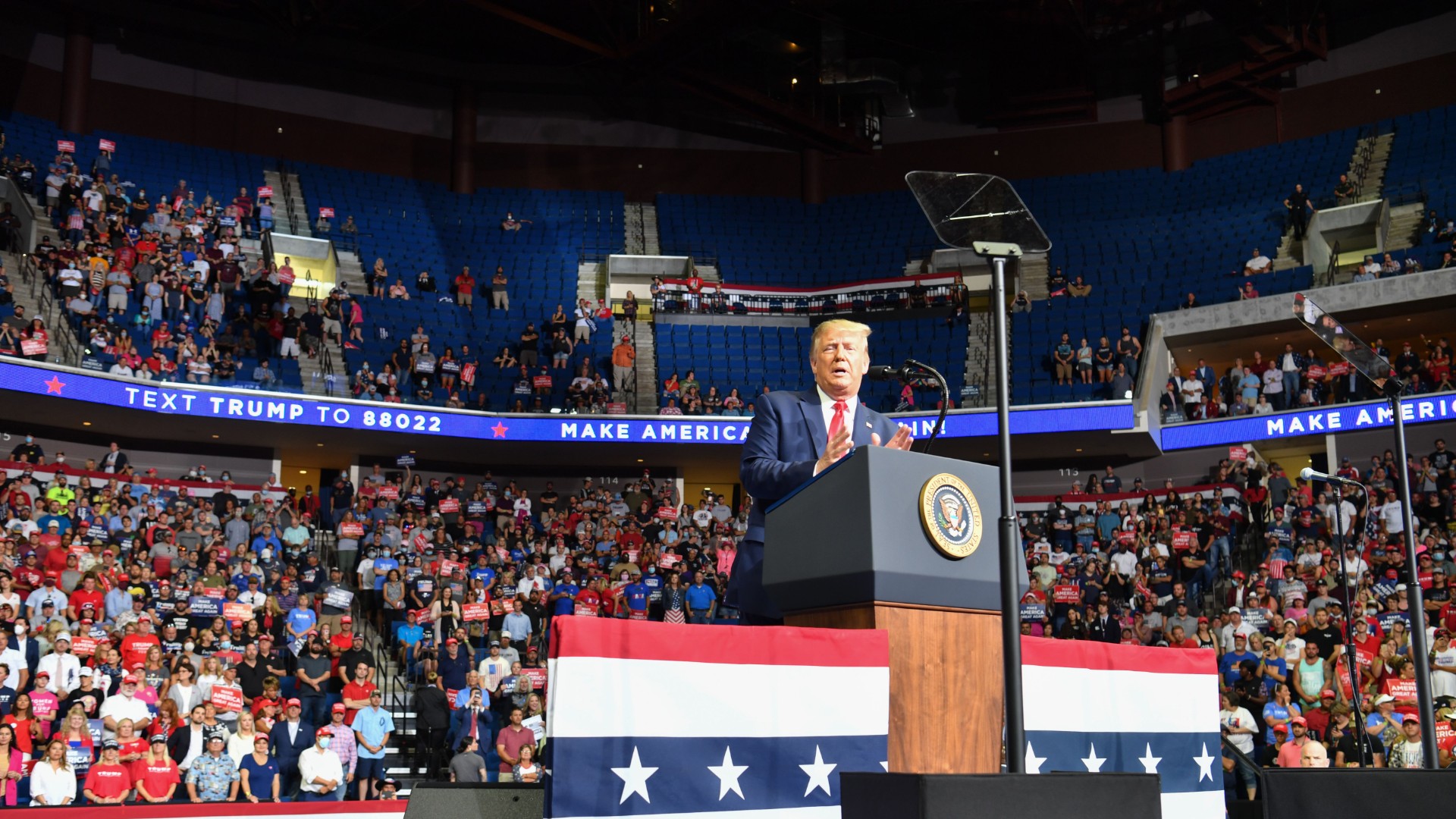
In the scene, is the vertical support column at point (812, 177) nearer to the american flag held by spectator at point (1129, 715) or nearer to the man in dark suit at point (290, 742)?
the man in dark suit at point (290, 742)

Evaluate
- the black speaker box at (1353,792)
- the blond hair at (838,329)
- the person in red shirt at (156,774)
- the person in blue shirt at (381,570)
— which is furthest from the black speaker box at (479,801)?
the person in blue shirt at (381,570)

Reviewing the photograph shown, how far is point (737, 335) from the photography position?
2677 centimetres

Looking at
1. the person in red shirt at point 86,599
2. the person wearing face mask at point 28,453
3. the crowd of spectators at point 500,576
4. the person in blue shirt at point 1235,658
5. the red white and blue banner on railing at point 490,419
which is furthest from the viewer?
the red white and blue banner on railing at point 490,419

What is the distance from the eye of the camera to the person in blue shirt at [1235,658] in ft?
42.8

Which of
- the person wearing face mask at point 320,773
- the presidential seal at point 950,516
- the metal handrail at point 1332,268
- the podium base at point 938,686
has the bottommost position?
the person wearing face mask at point 320,773

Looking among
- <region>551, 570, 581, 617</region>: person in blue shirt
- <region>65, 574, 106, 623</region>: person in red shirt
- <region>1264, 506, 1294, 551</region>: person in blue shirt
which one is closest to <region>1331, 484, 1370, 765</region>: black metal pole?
<region>1264, 506, 1294, 551</region>: person in blue shirt

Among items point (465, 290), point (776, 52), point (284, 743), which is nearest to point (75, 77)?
point (465, 290)

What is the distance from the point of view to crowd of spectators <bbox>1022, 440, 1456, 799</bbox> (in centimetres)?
1129

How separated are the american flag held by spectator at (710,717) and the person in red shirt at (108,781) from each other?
356 inches

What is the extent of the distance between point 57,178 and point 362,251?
604 centimetres

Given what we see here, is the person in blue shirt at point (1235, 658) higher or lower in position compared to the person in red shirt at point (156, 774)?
higher

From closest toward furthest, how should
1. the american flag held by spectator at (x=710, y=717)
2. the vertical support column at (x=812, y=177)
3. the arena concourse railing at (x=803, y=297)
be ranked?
1. the american flag held by spectator at (x=710, y=717)
2. the arena concourse railing at (x=803, y=297)
3. the vertical support column at (x=812, y=177)

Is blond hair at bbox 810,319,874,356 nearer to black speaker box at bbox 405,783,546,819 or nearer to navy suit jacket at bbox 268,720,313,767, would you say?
black speaker box at bbox 405,783,546,819

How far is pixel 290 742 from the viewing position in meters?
11.8
